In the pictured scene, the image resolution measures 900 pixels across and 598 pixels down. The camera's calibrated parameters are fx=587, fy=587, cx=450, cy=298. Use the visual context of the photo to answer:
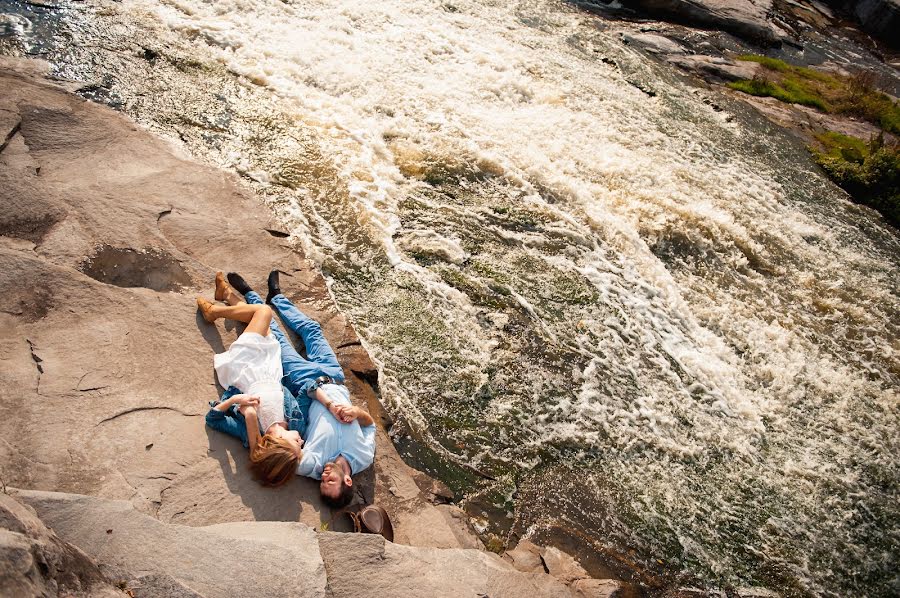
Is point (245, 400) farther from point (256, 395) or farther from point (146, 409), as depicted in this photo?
point (146, 409)

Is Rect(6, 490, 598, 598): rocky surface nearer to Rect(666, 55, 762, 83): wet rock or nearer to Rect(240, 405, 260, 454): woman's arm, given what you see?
Rect(240, 405, 260, 454): woman's arm

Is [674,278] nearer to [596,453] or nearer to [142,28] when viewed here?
[596,453]

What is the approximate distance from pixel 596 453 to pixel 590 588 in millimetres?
1523

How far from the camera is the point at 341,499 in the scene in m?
5.32

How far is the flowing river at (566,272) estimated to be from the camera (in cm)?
643

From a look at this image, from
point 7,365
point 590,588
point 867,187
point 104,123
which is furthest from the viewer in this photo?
point 867,187

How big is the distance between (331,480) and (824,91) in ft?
60.4

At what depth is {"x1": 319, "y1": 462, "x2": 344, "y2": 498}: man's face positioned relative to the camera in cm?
529

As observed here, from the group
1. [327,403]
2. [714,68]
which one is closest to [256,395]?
[327,403]

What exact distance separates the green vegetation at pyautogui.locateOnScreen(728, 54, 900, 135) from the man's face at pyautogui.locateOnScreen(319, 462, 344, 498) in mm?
15297

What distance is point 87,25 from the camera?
33.0ft

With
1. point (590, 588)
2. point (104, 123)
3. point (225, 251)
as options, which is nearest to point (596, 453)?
point (590, 588)

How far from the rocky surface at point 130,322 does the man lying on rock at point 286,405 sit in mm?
186

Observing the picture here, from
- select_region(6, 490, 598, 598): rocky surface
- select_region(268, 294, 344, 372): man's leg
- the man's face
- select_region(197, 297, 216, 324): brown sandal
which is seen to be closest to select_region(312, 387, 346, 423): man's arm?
select_region(268, 294, 344, 372): man's leg
